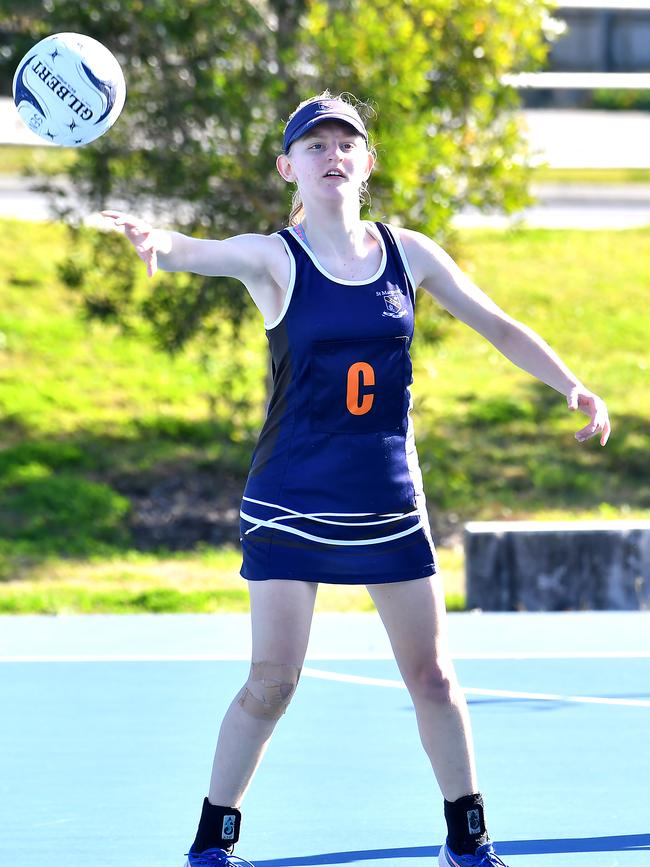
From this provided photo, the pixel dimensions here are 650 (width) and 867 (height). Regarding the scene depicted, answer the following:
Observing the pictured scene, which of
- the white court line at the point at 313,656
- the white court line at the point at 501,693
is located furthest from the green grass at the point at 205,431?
the white court line at the point at 501,693

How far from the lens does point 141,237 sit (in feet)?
12.9

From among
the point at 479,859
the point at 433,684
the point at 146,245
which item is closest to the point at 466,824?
the point at 479,859

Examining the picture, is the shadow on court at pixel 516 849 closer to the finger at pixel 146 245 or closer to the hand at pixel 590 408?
the hand at pixel 590 408

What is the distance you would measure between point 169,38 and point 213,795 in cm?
830

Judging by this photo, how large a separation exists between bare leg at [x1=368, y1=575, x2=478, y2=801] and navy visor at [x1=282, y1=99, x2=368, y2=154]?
1260mm

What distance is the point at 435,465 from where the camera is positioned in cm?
1393

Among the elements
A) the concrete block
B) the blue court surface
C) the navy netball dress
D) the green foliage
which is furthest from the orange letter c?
the green foliage

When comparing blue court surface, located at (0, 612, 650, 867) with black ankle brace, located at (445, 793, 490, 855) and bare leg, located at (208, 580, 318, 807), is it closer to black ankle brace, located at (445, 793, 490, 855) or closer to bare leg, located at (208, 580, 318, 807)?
black ankle brace, located at (445, 793, 490, 855)

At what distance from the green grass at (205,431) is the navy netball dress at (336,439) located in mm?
5504

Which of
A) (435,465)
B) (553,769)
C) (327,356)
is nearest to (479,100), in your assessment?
(435,465)

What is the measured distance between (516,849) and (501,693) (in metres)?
2.22

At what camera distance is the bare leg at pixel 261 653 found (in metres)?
4.12

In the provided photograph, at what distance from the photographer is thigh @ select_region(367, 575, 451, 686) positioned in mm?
4176

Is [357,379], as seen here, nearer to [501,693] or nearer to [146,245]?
[146,245]
